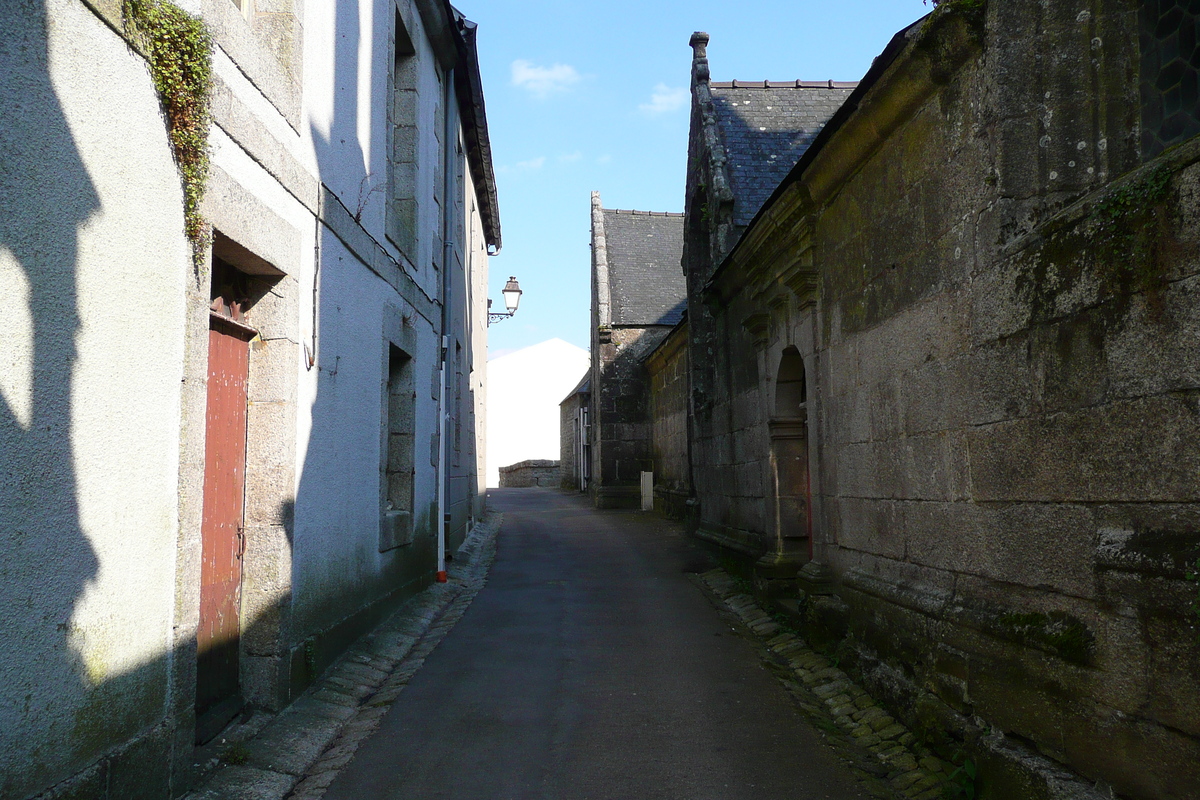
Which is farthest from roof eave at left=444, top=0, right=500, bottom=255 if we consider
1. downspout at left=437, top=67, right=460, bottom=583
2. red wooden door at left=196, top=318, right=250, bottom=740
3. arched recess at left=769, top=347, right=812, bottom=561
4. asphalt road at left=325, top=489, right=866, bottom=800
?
asphalt road at left=325, top=489, right=866, bottom=800

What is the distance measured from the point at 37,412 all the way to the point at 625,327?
1999 centimetres

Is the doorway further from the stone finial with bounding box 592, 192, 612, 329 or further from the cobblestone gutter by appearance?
the stone finial with bounding box 592, 192, 612, 329

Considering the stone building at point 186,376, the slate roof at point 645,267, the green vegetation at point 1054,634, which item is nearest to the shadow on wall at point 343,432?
the stone building at point 186,376

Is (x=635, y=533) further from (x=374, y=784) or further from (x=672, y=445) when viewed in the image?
(x=374, y=784)

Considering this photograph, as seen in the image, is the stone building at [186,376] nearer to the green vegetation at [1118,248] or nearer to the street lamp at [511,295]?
the green vegetation at [1118,248]

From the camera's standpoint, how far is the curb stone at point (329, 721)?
375cm

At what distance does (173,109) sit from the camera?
3.41m

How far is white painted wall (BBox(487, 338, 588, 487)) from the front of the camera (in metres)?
58.9

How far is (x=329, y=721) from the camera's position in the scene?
15.3 feet

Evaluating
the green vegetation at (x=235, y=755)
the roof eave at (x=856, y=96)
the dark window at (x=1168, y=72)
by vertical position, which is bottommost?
the green vegetation at (x=235, y=755)

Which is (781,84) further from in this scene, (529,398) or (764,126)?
(529,398)

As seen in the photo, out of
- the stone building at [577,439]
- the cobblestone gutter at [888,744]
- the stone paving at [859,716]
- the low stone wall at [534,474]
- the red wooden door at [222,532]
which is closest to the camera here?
the cobblestone gutter at [888,744]

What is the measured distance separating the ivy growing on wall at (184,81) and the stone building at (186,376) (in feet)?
0.05

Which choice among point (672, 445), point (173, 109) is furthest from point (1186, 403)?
point (672, 445)
